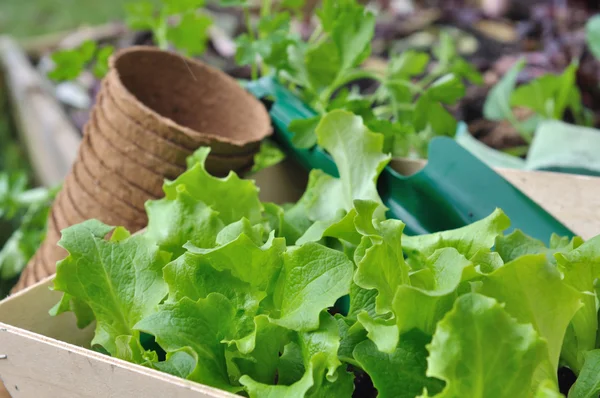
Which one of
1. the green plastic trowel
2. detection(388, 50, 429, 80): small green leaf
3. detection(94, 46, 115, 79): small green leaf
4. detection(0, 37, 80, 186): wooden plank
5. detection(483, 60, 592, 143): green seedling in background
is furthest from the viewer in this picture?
detection(0, 37, 80, 186): wooden plank

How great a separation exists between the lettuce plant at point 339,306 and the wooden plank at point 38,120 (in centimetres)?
89

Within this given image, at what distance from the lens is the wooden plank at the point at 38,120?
4.57 ft

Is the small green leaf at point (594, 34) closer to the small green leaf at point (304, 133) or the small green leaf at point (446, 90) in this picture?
the small green leaf at point (446, 90)

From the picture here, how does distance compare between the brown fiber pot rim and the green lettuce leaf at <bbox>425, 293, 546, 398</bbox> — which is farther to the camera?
the brown fiber pot rim

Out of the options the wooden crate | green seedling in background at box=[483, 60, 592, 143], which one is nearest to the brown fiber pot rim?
the wooden crate

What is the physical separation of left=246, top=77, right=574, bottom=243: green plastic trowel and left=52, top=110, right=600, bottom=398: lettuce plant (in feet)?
0.33

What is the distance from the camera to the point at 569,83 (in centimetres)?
103

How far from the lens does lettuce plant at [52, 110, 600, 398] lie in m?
0.33

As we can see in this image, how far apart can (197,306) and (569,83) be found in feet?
2.75

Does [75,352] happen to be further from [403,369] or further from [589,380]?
[589,380]

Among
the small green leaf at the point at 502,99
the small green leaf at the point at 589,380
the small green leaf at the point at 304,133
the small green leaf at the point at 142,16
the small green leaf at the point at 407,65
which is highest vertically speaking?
the small green leaf at the point at 589,380

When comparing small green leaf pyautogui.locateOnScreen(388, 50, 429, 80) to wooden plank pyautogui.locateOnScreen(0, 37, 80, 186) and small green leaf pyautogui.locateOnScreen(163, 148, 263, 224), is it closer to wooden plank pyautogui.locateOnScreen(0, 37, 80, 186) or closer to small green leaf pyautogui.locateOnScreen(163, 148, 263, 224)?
small green leaf pyautogui.locateOnScreen(163, 148, 263, 224)

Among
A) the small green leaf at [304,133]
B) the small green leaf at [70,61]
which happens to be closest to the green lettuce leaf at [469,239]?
the small green leaf at [304,133]

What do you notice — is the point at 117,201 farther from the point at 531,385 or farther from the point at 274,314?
the point at 531,385
